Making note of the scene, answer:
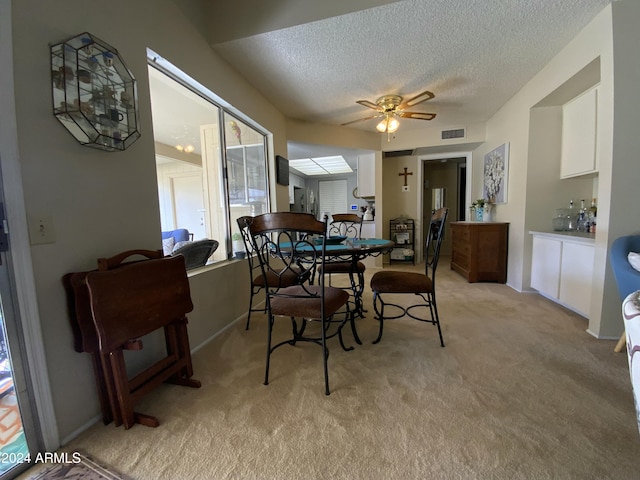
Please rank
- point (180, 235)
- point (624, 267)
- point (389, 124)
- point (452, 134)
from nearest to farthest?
point (624, 267) → point (180, 235) → point (389, 124) → point (452, 134)

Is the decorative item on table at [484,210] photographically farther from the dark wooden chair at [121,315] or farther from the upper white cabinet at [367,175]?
the dark wooden chair at [121,315]

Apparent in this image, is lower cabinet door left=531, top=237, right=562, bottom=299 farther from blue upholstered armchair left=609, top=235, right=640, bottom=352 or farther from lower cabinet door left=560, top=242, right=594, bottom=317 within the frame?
blue upholstered armchair left=609, top=235, right=640, bottom=352

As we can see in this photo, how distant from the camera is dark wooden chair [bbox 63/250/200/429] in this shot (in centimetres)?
117

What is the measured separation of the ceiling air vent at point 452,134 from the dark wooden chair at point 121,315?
4532 millimetres

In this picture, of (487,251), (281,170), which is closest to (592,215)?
(487,251)

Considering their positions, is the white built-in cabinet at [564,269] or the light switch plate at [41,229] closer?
the light switch plate at [41,229]

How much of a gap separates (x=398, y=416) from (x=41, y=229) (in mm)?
1832

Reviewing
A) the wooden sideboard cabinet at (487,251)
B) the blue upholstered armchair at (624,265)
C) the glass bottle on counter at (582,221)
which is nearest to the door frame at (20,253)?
the blue upholstered armchair at (624,265)

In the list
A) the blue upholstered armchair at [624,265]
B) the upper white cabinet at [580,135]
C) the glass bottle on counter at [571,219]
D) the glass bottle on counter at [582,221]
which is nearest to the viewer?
the blue upholstered armchair at [624,265]

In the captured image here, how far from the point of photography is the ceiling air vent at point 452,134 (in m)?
4.33

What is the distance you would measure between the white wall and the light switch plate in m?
0.02

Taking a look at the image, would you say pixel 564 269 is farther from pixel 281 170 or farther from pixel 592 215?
pixel 281 170

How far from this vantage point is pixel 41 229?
3.68 ft

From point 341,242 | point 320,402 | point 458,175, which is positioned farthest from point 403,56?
point 458,175
